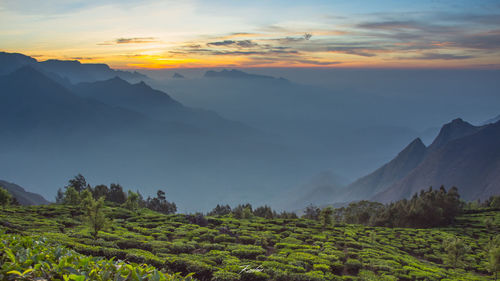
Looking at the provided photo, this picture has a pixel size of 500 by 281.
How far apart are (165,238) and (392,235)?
36.5 meters

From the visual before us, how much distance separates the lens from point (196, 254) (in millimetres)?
22375

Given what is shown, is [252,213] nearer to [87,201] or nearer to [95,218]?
[87,201]

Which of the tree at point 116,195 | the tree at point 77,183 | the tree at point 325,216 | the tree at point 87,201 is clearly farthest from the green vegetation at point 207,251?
the tree at point 77,183

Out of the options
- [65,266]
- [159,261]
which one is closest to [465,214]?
[159,261]

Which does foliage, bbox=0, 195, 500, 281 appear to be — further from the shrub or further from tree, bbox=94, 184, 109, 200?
tree, bbox=94, 184, 109, 200

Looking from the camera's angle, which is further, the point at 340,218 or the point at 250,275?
the point at 340,218

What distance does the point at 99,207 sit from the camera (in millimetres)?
25484

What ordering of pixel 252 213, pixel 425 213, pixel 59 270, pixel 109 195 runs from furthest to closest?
pixel 109 195 → pixel 425 213 → pixel 252 213 → pixel 59 270

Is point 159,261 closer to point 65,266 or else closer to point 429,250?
point 65,266

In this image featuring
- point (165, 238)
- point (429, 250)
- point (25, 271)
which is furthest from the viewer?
point (429, 250)

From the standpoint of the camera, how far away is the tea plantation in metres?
7.74

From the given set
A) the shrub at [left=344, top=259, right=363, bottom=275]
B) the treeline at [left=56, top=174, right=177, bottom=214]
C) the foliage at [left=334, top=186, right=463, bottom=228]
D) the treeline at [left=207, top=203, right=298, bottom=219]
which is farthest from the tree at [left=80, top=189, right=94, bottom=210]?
the foliage at [left=334, top=186, right=463, bottom=228]

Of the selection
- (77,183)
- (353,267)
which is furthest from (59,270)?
(77,183)

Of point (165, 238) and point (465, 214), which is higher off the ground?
point (165, 238)
